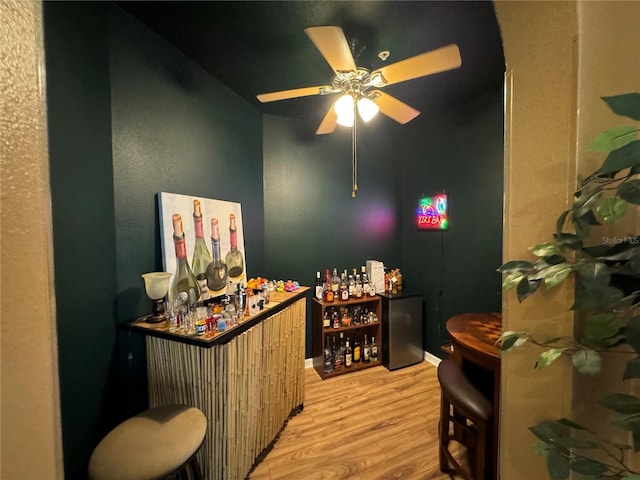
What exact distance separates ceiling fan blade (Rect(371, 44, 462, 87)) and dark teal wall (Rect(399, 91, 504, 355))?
4.03ft

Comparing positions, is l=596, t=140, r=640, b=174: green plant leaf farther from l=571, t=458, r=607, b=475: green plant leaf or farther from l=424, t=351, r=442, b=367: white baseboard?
l=424, t=351, r=442, b=367: white baseboard

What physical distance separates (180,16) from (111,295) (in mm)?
1593

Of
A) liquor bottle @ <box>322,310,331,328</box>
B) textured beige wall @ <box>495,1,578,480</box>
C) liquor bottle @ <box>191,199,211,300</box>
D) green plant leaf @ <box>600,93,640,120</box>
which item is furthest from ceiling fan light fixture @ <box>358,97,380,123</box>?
liquor bottle @ <box>322,310,331,328</box>

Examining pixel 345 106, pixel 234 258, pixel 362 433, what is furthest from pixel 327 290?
pixel 345 106

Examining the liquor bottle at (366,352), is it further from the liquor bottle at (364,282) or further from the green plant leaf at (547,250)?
the green plant leaf at (547,250)

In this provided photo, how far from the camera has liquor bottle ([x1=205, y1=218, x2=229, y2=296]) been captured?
1.77 m

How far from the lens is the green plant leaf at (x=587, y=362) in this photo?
0.53 meters

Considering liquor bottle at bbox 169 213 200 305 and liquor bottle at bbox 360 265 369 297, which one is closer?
liquor bottle at bbox 169 213 200 305

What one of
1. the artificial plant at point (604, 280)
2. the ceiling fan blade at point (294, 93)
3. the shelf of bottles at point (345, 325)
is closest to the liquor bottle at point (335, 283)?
the shelf of bottles at point (345, 325)

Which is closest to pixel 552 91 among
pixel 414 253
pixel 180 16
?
pixel 180 16

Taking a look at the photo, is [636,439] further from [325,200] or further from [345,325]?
[325,200]

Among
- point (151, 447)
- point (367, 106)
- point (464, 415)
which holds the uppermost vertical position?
point (367, 106)

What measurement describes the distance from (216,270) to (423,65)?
1.77 meters

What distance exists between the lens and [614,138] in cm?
48
